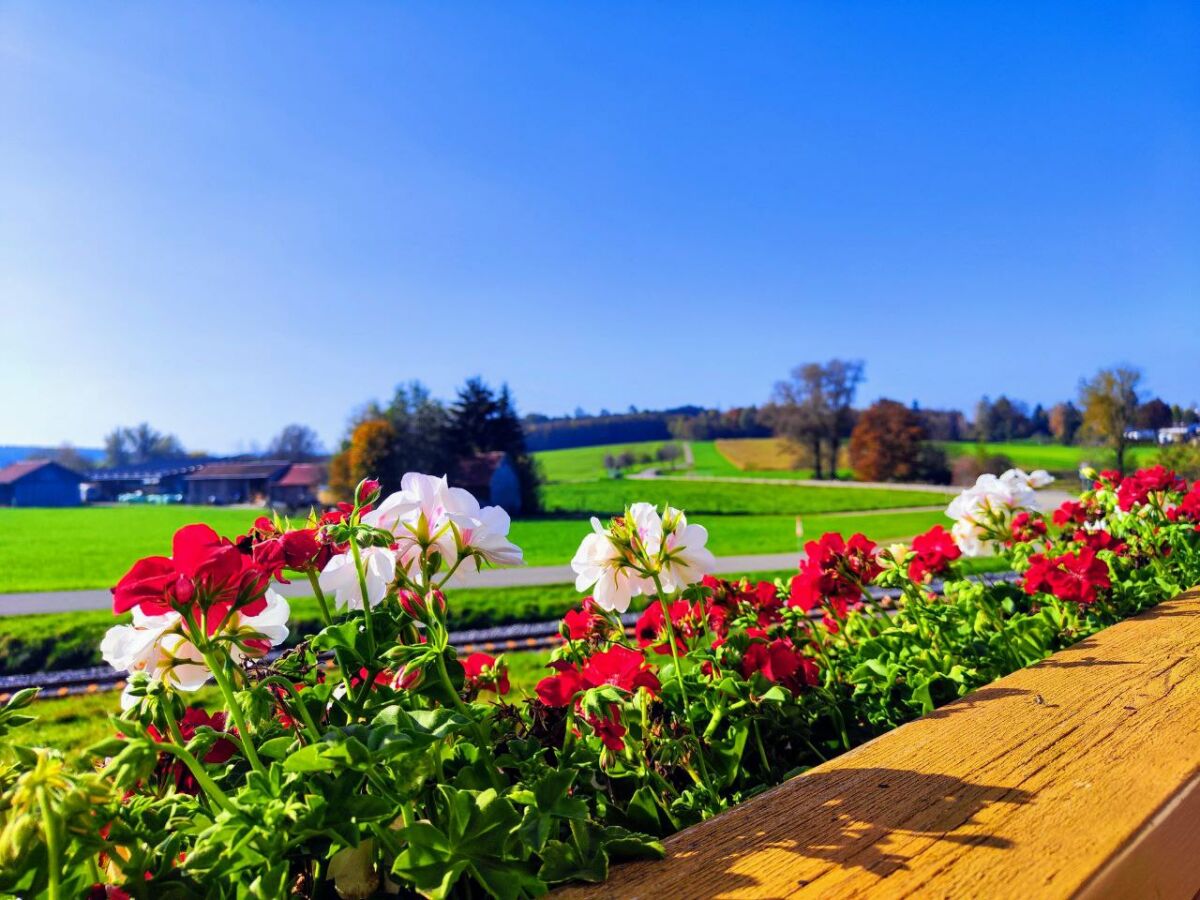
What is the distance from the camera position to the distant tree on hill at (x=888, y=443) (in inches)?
1795

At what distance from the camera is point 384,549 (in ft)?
3.05

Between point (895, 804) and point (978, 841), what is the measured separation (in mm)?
103

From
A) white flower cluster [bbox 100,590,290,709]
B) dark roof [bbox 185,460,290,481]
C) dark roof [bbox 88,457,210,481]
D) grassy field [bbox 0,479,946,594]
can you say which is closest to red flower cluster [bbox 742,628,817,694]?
white flower cluster [bbox 100,590,290,709]

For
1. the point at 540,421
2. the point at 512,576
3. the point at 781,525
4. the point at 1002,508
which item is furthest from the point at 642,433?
the point at 1002,508

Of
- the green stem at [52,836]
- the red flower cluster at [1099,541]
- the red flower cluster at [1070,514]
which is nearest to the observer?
the green stem at [52,836]

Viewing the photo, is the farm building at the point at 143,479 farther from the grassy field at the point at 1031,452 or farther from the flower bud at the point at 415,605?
the flower bud at the point at 415,605

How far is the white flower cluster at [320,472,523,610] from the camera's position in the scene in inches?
35.6

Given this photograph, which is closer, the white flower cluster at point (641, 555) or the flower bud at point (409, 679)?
the flower bud at point (409, 679)

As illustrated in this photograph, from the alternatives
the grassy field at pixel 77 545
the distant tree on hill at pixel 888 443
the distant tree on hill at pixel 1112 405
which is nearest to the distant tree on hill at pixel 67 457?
the grassy field at pixel 77 545

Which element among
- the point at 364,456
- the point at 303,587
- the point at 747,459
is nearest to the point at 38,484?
the point at 364,456

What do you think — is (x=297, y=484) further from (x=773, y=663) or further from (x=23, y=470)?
(x=773, y=663)

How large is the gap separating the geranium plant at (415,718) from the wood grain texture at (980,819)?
114 mm

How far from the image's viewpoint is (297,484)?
169ft

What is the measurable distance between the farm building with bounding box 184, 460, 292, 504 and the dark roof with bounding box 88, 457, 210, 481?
4.87 metres
